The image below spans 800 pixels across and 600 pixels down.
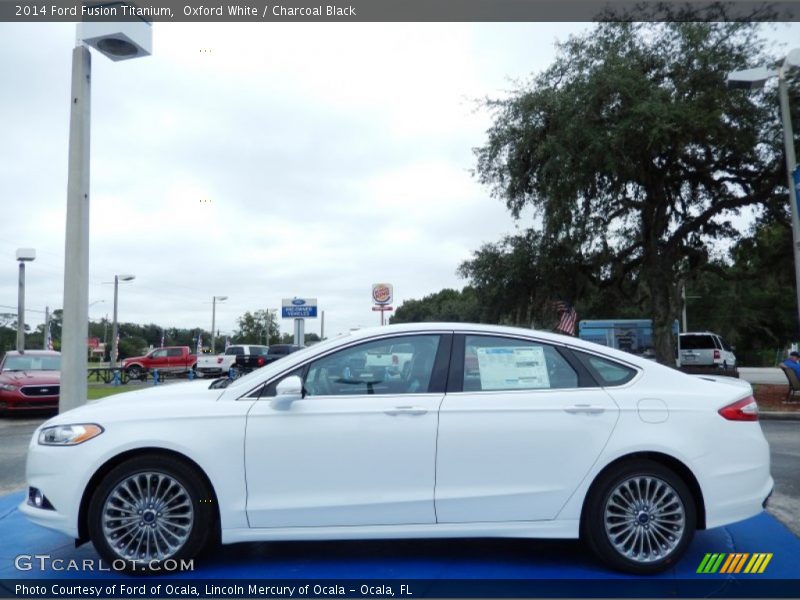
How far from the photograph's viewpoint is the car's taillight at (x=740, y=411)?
4.82 m

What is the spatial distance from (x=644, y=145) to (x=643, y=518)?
16.2 meters

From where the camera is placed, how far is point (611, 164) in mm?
A: 18906

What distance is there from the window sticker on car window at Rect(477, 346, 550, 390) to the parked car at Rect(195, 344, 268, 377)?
35606 millimetres

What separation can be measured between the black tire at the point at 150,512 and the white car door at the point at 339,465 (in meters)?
0.35

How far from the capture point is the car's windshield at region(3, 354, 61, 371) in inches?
668

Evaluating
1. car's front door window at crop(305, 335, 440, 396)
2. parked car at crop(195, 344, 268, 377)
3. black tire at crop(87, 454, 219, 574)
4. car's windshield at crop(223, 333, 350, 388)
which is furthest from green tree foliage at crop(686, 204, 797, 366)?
black tire at crop(87, 454, 219, 574)

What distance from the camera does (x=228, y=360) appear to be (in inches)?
1602

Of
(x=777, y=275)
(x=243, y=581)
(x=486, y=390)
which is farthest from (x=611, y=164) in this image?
(x=243, y=581)

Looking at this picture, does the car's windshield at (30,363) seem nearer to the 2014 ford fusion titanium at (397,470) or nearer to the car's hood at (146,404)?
the car's hood at (146,404)

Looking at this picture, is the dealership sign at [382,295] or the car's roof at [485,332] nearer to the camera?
the car's roof at [485,332]

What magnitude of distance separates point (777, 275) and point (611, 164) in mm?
12075

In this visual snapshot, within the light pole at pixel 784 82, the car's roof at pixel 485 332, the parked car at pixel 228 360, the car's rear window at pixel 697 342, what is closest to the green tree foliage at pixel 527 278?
the car's rear window at pixel 697 342

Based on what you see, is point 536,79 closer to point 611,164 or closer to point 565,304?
point 611,164

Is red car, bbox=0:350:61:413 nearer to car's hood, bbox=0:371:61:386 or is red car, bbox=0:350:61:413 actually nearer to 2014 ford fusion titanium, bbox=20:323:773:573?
car's hood, bbox=0:371:61:386
